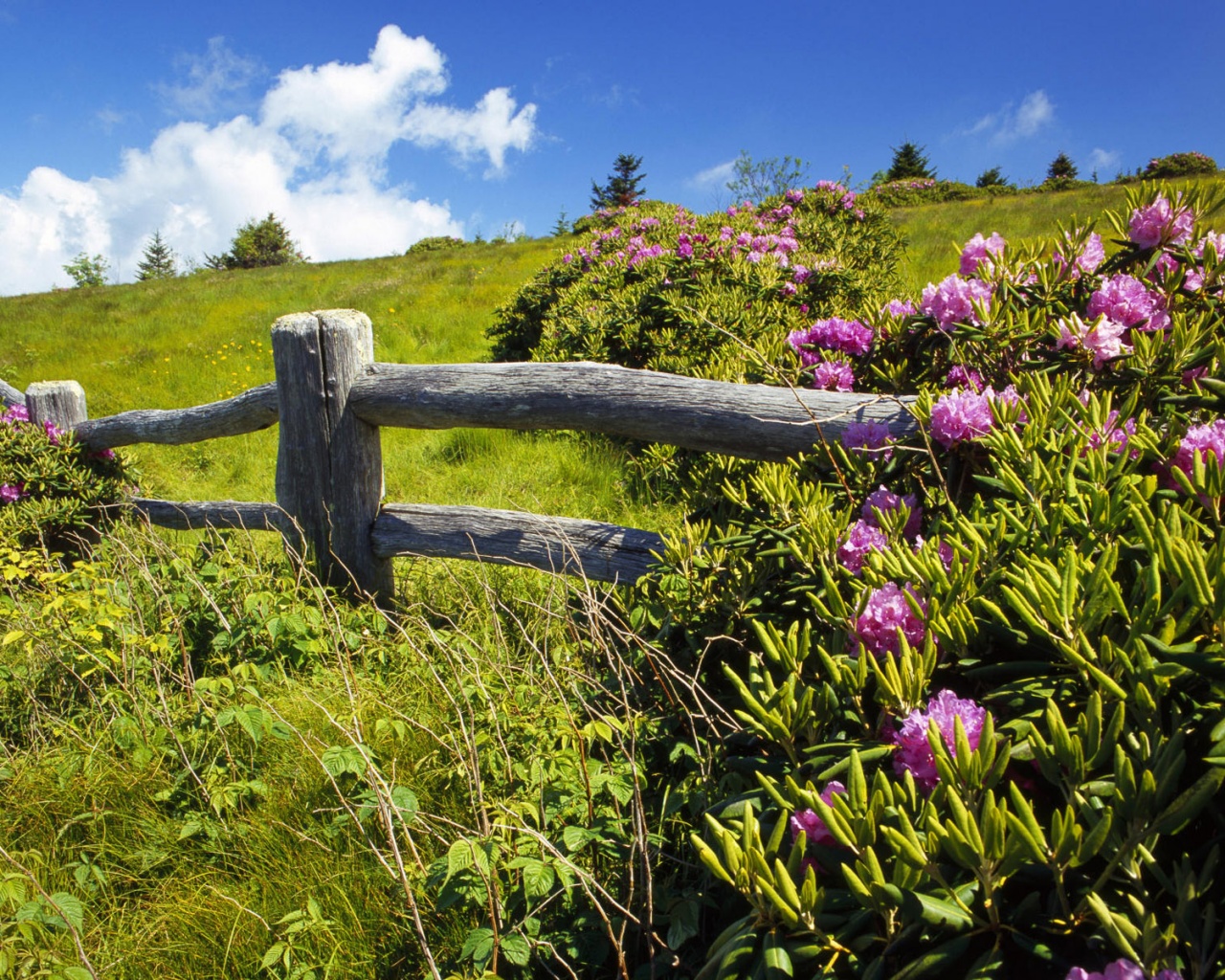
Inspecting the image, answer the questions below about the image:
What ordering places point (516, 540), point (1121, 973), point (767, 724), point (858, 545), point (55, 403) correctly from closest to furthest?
point (1121, 973) → point (767, 724) → point (858, 545) → point (516, 540) → point (55, 403)

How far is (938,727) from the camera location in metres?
0.91

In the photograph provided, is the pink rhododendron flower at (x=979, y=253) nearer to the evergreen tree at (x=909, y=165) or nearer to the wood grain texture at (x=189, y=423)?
the wood grain texture at (x=189, y=423)

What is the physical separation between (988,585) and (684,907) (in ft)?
2.65

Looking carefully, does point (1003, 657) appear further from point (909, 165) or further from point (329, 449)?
point (909, 165)

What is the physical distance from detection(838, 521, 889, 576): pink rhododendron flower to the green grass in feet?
23.1

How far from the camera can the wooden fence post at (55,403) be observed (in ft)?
14.6

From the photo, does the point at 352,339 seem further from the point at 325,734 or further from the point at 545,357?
the point at 545,357

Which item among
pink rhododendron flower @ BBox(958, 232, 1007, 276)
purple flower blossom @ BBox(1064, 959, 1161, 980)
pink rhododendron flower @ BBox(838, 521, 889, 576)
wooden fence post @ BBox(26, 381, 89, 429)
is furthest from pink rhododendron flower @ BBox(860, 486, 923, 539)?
wooden fence post @ BBox(26, 381, 89, 429)

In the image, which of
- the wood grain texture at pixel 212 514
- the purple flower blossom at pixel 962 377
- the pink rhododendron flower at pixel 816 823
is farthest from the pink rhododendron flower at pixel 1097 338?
the wood grain texture at pixel 212 514

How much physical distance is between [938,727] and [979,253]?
1722 mm

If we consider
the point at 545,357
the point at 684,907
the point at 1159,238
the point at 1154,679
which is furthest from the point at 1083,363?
the point at 545,357

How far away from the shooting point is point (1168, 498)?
118cm

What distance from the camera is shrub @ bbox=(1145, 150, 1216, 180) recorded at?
22172 mm

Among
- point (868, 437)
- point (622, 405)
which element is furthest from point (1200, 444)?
point (622, 405)
